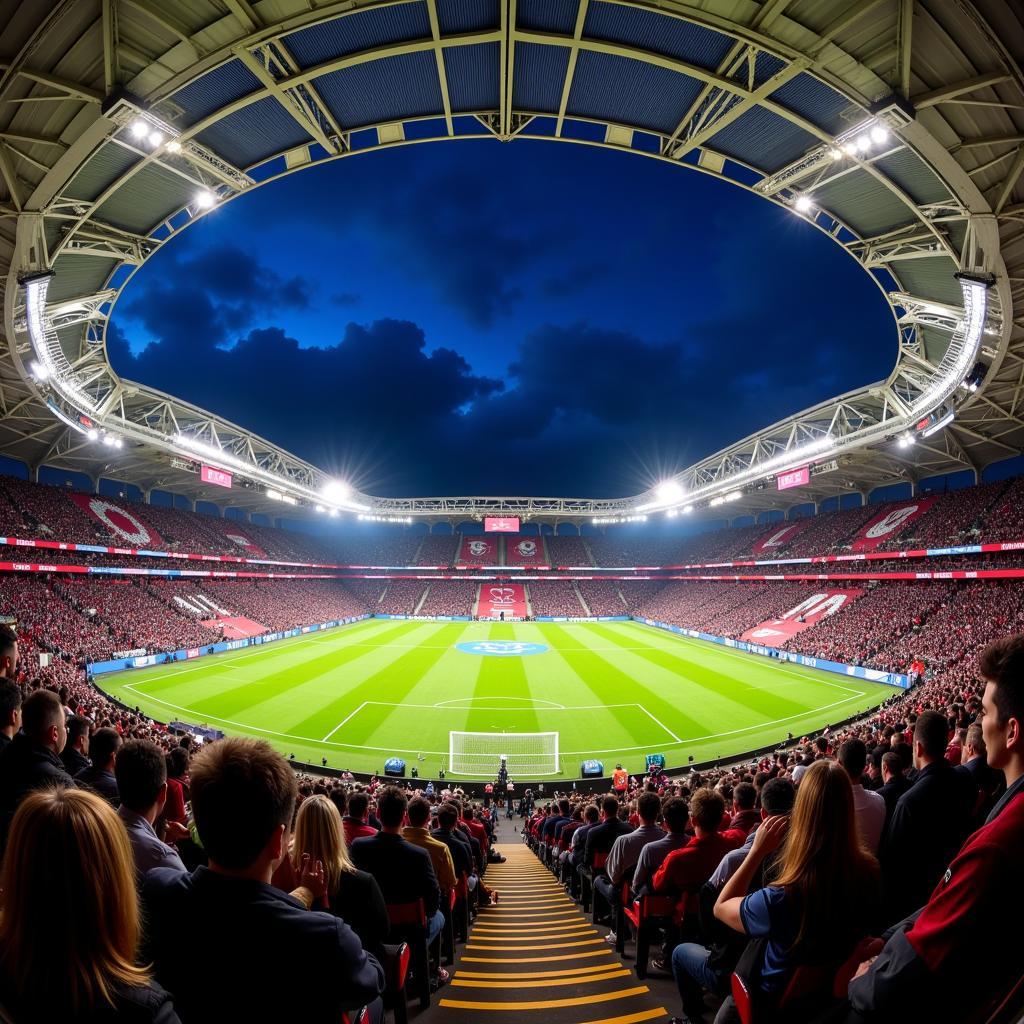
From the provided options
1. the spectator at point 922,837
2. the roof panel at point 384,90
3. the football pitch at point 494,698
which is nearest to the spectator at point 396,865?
the spectator at point 922,837

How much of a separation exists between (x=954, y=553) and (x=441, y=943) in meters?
41.4

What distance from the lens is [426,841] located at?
5.14 m

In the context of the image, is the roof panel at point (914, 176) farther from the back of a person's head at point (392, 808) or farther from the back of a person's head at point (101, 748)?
the back of a person's head at point (101, 748)

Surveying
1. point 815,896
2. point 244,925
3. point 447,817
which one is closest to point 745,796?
point 815,896

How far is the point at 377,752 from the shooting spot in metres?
21.5

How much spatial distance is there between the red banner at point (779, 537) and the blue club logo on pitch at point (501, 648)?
90.1ft

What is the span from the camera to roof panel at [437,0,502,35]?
33.5 ft

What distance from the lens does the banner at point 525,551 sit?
83250 millimetres

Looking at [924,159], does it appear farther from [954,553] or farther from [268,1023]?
[954,553]

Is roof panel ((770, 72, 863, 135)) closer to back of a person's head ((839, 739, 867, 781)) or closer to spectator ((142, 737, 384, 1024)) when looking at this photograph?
back of a person's head ((839, 739, 867, 781))

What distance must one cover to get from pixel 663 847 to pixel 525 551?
80.2 metres

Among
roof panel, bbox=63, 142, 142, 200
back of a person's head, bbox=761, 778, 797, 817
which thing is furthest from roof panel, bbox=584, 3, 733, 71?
back of a person's head, bbox=761, 778, 797, 817

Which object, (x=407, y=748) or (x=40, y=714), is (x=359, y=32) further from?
(x=407, y=748)

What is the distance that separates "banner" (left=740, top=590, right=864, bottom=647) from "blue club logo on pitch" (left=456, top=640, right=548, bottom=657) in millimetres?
17882
